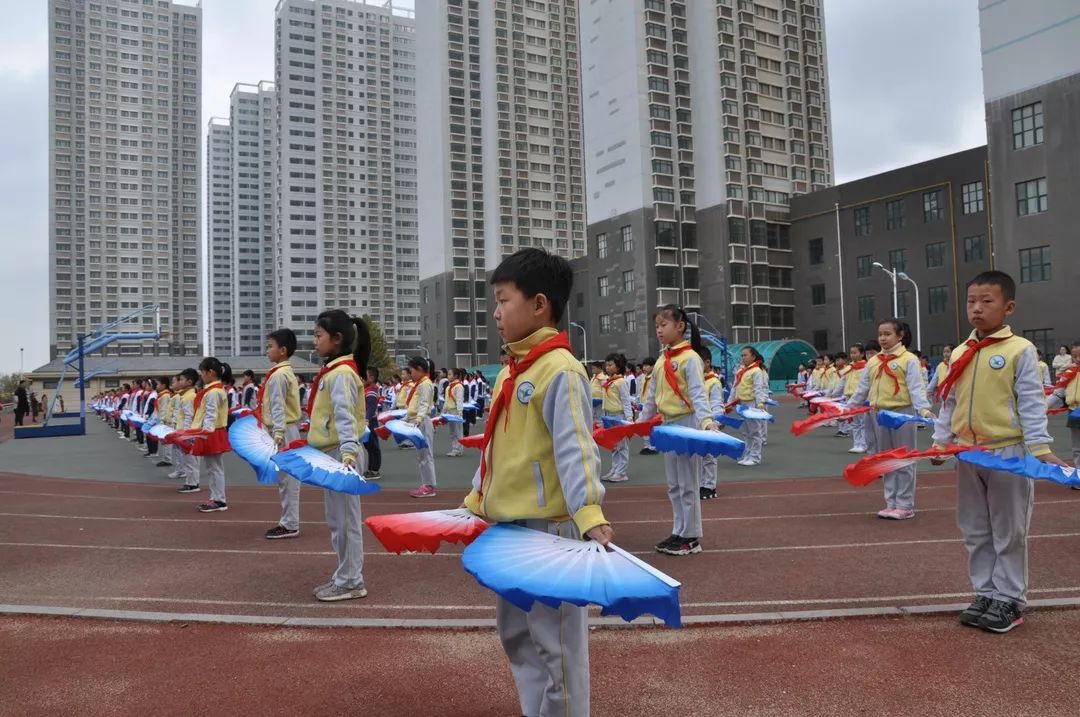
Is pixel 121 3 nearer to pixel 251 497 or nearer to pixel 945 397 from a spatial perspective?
pixel 251 497

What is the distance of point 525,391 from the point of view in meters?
3.12

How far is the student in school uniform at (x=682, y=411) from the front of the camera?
725 cm

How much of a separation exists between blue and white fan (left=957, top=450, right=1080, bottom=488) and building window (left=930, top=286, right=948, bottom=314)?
48.3m

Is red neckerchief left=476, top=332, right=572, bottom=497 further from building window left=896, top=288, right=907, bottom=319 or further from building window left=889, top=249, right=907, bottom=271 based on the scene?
building window left=889, top=249, right=907, bottom=271

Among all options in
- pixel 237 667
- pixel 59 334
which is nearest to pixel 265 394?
pixel 237 667

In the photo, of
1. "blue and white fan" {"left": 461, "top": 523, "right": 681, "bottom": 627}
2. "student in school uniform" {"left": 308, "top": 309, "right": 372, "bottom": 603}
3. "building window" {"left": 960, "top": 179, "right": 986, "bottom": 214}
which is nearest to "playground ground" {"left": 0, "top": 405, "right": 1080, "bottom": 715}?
"student in school uniform" {"left": 308, "top": 309, "right": 372, "bottom": 603}

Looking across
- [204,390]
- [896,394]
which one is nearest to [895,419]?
[896,394]

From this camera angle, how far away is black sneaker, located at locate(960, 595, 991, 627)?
4.74 metres

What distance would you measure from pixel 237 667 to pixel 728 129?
188ft

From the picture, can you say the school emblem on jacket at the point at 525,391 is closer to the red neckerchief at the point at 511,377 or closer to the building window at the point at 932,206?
the red neckerchief at the point at 511,377

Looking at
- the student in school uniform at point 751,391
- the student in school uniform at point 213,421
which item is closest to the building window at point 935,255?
the student in school uniform at point 751,391

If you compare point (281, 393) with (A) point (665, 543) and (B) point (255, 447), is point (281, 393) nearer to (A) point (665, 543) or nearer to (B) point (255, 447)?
(B) point (255, 447)

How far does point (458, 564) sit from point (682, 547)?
213cm

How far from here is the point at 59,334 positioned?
3947 inches
